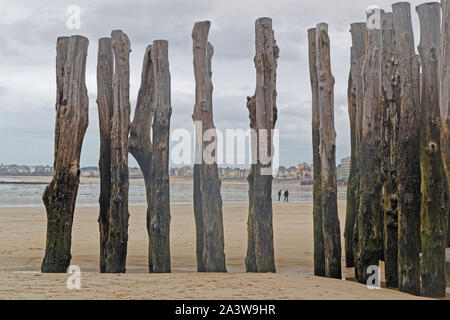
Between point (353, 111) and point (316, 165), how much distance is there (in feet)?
5.24

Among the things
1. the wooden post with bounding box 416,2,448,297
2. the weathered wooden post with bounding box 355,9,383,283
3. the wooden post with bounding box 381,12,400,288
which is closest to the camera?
the wooden post with bounding box 416,2,448,297

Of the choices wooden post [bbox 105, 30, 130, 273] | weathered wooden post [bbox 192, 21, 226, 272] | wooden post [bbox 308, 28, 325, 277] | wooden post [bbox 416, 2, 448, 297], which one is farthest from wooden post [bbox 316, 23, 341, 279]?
wooden post [bbox 105, 30, 130, 273]

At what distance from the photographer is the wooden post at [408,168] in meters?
5.92

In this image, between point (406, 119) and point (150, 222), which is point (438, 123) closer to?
point (406, 119)

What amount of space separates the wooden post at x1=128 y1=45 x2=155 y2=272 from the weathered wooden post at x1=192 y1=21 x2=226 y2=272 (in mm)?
748

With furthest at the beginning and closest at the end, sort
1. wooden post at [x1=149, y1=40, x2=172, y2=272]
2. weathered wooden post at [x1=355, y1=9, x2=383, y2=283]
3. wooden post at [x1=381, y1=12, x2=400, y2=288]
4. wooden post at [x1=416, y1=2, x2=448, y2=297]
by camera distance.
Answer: wooden post at [x1=149, y1=40, x2=172, y2=272] < weathered wooden post at [x1=355, y1=9, x2=383, y2=283] < wooden post at [x1=381, y1=12, x2=400, y2=288] < wooden post at [x1=416, y1=2, x2=448, y2=297]

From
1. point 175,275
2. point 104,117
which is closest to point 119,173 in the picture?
point 104,117

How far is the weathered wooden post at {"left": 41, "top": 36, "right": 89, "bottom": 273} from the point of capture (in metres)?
7.09

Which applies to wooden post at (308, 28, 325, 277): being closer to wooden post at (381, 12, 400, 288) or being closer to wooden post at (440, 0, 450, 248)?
wooden post at (381, 12, 400, 288)

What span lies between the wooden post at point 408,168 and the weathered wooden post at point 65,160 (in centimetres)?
408

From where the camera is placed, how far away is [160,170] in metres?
6.98

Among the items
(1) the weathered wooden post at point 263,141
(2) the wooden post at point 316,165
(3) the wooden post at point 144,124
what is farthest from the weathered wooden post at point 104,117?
(2) the wooden post at point 316,165
